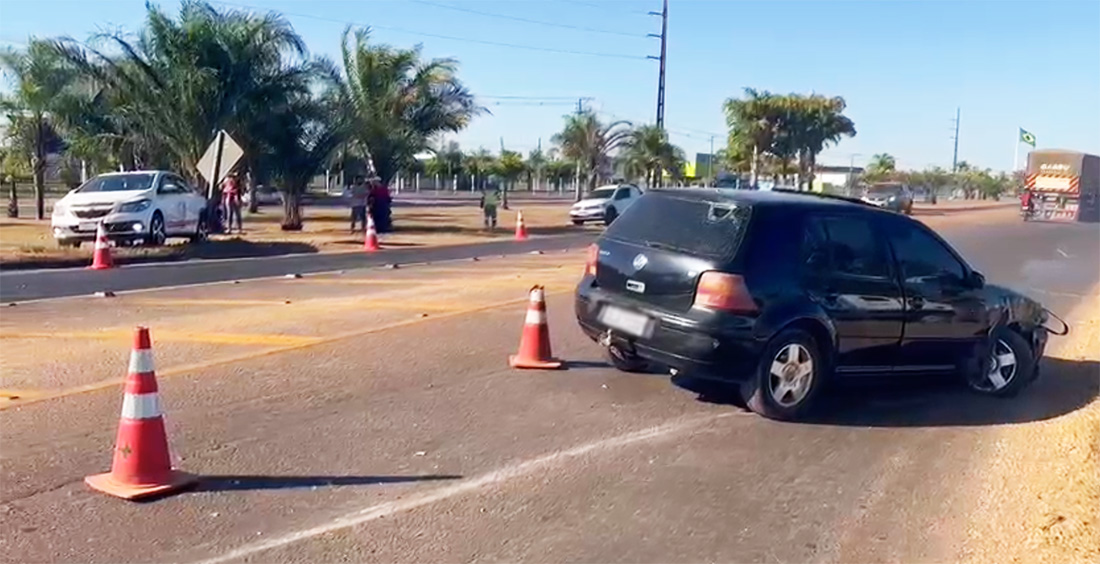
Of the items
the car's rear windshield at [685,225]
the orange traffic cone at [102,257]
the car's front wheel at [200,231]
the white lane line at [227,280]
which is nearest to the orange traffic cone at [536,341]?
the car's rear windshield at [685,225]

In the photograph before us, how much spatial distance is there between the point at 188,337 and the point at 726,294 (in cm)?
546

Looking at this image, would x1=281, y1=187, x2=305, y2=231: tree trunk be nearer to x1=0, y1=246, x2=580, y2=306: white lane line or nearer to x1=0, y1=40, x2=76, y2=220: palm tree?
x1=0, y1=40, x2=76, y2=220: palm tree

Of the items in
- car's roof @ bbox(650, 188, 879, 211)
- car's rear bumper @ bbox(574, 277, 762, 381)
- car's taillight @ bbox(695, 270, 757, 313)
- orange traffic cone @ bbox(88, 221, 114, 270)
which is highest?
car's roof @ bbox(650, 188, 879, 211)

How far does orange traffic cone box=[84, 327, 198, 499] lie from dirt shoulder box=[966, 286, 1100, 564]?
3.95m

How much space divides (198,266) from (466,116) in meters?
19.5

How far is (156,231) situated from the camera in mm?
23703

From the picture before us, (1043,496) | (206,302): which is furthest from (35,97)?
(1043,496)

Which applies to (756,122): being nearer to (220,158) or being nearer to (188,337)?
(220,158)

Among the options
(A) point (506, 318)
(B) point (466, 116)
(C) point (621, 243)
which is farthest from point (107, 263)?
(B) point (466, 116)

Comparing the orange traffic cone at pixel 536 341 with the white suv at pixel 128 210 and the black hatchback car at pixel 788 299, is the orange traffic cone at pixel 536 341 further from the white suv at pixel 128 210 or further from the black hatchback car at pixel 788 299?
the white suv at pixel 128 210

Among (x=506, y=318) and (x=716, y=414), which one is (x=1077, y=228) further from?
(x=716, y=414)

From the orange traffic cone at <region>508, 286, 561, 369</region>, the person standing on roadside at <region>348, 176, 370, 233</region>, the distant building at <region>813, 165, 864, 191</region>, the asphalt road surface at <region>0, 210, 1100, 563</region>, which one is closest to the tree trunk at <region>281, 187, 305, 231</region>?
the person standing on roadside at <region>348, 176, 370, 233</region>

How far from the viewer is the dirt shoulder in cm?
550

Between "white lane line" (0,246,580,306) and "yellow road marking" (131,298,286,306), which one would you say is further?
"white lane line" (0,246,580,306)
